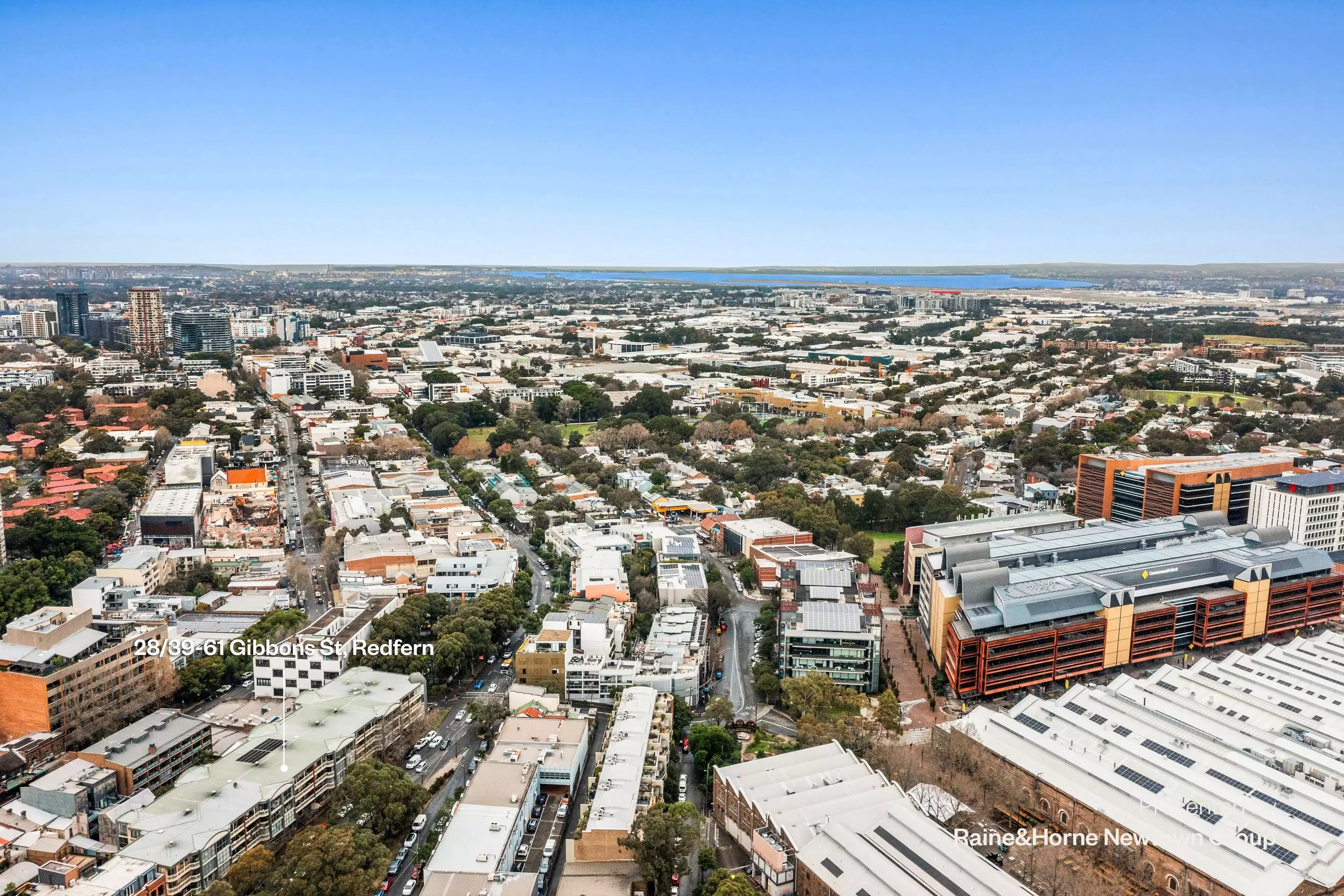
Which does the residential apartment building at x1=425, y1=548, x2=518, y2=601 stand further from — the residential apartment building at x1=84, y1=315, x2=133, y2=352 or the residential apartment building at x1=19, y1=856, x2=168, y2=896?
the residential apartment building at x1=84, y1=315, x2=133, y2=352

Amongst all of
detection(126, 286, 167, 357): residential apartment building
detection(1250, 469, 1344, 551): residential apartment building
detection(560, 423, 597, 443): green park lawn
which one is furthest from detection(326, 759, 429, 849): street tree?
detection(126, 286, 167, 357): residential apartment building

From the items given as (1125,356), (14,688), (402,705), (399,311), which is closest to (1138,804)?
(402,705)

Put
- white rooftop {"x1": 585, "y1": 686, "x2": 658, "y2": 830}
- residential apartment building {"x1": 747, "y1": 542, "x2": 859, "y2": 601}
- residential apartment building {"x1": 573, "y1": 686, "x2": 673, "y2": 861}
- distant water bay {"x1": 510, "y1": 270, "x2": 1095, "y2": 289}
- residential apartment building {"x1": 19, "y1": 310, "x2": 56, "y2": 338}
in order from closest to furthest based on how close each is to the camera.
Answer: residential apartment building {"x1": 573, "y1": 686, "x2": 673, "y2": 861} < white rooftop {"x1": 585, "y1": 686, "x2": 658, "y2": 830} < residential apartment building {"x1": 747, "y1": 542, "x2": 859, "y2": 601} < residential apartment building {"x1": 19, "y1": 310, "x2": 56, "y2": 338} < distant water bay {"x1": 510, "y1": 270, "x2": 1095, "y2": 289}

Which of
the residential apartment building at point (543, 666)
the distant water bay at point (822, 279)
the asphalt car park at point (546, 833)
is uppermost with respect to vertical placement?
the distant water bay at point (822, 279)

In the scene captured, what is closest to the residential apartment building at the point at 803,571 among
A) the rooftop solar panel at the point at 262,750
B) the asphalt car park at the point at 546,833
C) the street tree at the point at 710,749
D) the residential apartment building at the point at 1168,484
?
the street tree at the point at 710,749

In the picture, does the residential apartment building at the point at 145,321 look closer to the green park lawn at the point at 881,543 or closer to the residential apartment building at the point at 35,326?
the residential apartment building at the point at 35,326

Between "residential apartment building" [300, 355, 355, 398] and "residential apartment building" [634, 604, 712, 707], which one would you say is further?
"residential apartment building" [300, 355, 355, 398]
